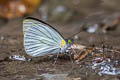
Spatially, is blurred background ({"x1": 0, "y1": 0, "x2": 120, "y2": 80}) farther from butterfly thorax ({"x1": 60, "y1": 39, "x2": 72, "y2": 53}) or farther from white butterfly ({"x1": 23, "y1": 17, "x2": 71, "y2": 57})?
butterfly thorax ({"x1": 60, "y1": 39, "x2": 72, "y2": 53})

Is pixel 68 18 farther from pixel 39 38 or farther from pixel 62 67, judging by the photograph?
pixel 62 67

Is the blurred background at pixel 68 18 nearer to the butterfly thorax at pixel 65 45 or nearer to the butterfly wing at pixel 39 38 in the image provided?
the butterfly wing at pixel 39 38

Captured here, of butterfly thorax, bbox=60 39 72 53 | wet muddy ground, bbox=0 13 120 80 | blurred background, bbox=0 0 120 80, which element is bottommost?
wet muddy ground, bbox=0 13 120 80

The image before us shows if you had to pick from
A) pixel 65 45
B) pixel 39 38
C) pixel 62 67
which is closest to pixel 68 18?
pixel 39 38

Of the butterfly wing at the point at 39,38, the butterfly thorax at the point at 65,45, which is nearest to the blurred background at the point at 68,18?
the butterfly wing at the point at 39,38

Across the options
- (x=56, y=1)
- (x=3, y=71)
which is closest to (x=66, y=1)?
(x=56, y=1)


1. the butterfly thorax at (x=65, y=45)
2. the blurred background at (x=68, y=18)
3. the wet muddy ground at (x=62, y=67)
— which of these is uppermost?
the blurred background at (x=68, y=18)

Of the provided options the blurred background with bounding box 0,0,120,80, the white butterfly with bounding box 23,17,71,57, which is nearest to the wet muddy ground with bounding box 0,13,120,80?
the white butterfly with bounding box 23,17,71,57
